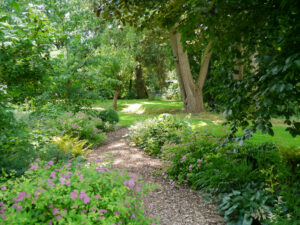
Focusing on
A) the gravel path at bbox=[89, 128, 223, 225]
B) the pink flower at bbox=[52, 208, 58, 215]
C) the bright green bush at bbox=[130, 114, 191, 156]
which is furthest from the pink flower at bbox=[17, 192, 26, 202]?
the bright green bush at bbox=[130, 114, 191, 156]

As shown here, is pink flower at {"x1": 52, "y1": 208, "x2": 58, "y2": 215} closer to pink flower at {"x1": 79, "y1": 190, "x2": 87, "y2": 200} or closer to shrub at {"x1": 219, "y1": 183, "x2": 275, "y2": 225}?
pink flower at {"x1": 79, "y1": 190, "x2": 87, "y2": 200}

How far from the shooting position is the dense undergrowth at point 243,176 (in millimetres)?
2947

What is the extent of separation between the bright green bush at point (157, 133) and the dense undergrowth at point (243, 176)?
0.93 metres

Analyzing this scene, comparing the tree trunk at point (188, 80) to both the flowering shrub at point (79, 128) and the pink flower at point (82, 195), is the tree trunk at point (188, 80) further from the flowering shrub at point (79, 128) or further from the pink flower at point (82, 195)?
the pink flower at point (82, 195)

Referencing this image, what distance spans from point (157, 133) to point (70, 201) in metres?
5.15

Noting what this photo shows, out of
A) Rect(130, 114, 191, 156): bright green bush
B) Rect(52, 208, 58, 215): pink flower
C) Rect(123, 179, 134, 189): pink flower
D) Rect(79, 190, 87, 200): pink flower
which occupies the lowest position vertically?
Rect(130, 114, 191, 156): bright green bush

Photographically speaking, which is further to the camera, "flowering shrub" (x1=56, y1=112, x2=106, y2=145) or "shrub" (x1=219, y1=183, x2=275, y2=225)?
"flowering shrub" (x1=56, y1=112, x2=106, y2=145)

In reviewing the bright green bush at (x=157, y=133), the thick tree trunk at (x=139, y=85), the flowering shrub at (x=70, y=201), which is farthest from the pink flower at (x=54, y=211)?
the thick tree trunk at (x=139, y=85)

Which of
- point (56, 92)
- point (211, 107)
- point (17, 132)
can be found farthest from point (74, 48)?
point (211, 107)

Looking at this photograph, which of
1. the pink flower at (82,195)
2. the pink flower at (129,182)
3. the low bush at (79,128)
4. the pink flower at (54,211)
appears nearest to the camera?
the pink flower at (54,211)

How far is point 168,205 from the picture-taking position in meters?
3.70

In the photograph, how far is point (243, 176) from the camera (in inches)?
142

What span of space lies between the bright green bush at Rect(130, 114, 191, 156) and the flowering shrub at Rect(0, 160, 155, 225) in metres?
3.86

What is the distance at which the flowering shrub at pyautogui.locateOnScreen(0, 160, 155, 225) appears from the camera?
176cm
